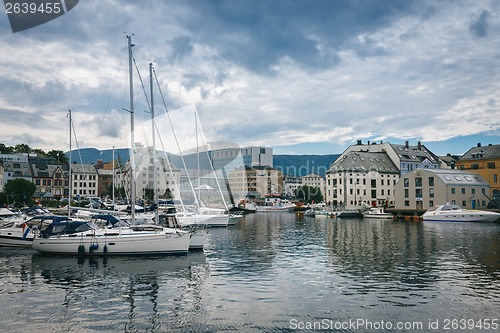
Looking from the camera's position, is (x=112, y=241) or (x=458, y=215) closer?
(x=112, y=241)

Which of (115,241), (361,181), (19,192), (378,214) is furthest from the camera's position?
(361,181)

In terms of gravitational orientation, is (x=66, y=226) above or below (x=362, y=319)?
above

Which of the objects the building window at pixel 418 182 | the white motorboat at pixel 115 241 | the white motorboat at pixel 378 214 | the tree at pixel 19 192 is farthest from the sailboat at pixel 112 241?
the building window at pixel 418 182

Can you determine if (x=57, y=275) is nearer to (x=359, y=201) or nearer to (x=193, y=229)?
(x=193, y=229)

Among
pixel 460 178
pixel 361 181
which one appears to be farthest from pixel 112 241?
pixel 361 181

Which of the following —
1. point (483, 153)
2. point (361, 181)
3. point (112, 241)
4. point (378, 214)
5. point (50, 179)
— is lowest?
point (378, 214)

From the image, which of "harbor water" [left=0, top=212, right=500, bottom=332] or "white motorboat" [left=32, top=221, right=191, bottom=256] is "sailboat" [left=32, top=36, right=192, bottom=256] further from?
"harbor water" [left=0, top=212, right=500, bottom=332]

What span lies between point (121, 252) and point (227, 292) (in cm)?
1381

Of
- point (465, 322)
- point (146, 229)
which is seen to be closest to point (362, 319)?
point (465, 322)

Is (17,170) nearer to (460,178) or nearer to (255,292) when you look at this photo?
(460,178)

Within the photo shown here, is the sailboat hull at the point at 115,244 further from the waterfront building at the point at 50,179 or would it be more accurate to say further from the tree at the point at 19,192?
the waterfront building at the point at 50,179

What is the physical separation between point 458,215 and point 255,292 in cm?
6546

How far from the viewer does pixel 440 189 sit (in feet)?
290

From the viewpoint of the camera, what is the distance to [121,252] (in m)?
31.4
